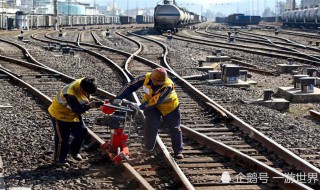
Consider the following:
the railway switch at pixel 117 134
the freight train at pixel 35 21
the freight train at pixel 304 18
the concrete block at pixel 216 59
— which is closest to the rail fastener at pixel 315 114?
the railway switch at pixel 117 134

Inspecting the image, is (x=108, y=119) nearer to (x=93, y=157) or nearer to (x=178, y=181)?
(x=93, y=157)

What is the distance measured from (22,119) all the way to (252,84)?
6.68 m

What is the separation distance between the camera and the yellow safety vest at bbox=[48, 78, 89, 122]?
6426 mm

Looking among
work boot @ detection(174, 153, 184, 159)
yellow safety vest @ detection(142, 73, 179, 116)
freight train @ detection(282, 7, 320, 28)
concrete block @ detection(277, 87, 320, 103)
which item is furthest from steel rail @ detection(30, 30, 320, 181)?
freight train @ detection(282, 7, 320, 28)

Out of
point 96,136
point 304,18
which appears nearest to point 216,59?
point 96,136

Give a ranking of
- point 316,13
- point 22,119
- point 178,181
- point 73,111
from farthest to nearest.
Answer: point 316,13, point 22,119, point 73,111, point 178,181

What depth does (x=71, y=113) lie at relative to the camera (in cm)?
660

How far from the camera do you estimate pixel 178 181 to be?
5.90 m

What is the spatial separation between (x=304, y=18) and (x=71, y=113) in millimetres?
52891

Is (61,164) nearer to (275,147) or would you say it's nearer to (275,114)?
(275,147)

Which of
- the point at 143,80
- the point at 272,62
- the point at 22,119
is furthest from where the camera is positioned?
the point at 272,62

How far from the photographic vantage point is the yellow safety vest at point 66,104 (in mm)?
6426

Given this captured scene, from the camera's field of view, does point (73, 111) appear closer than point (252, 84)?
Yes

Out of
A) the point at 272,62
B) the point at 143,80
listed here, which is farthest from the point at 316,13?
the point at 143,80
